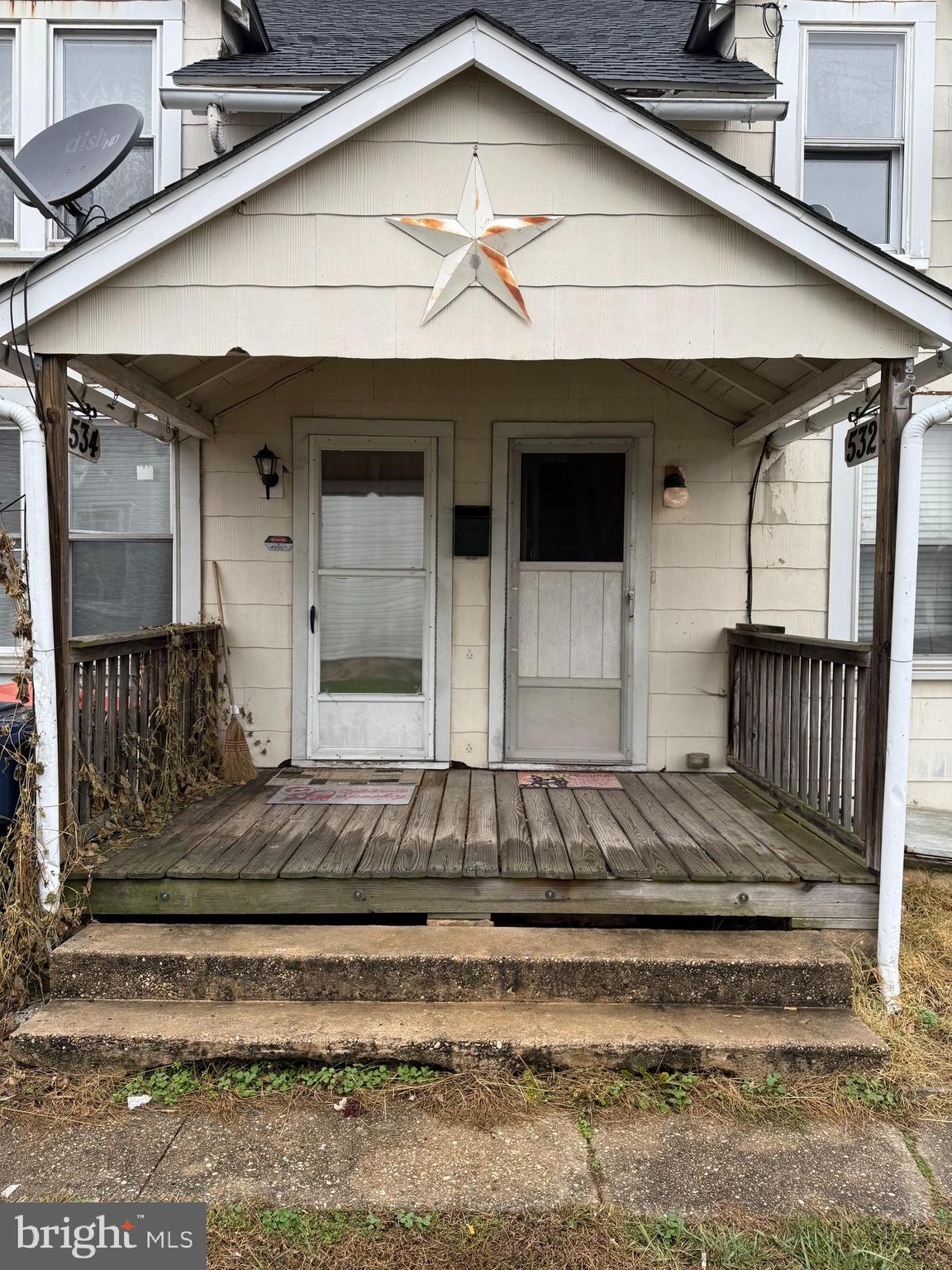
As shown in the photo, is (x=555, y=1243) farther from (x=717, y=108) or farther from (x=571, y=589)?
(x=717, y=108)

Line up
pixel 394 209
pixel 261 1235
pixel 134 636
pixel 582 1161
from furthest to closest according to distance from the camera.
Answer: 1. pixel 134 636
2. pixel 394 209
3. pixel 582 1161
4. pixel 261 1235

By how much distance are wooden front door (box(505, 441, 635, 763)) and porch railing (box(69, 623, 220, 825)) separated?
70.8 inches

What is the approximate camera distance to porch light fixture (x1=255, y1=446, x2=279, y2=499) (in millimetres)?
4566

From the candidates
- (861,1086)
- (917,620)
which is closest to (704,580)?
(917,620)

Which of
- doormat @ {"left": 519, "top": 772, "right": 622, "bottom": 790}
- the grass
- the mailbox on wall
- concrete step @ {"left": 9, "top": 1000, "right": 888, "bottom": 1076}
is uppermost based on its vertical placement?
the mailbox on wall

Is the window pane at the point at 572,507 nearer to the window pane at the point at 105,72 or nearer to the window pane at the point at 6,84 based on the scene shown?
the window pane at the point at 105,72

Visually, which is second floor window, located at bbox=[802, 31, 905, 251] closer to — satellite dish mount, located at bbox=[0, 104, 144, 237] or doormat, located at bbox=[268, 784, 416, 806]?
satellite dish mount, located at bbox=[0, 104, 144, 237]

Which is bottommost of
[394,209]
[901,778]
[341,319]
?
[901,778]

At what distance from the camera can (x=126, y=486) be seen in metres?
4.77

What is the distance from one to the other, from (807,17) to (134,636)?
17.4 feet

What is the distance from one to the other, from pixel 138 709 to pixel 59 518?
1103 millimetres

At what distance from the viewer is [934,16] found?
460cm

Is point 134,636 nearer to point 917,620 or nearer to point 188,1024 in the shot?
point 188,1024

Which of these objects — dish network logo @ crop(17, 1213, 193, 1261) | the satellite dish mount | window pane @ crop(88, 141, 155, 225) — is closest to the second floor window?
the satellite dish mount
